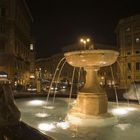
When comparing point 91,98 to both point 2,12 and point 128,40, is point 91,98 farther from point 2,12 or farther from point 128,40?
point 128,40

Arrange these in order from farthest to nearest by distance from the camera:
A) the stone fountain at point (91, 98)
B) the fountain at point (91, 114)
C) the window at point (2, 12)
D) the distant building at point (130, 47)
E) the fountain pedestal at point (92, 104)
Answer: the distant building at point (130, 47) → the window at point (2, 12) → the fountain pedestal at point (92, 104) → the stone fountain at point (91, 98) → the fountain at point (91, 114)

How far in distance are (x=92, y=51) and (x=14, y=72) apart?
39.4 meters

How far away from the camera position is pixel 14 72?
47375mm

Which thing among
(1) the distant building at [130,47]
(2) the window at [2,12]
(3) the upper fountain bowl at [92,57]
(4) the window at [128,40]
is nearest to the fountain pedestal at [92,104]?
(3) the upper fountain bowl at [92,57]

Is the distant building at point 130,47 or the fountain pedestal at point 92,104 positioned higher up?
the distant building at point 130,47

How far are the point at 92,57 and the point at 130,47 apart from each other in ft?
209

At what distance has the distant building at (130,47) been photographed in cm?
6950

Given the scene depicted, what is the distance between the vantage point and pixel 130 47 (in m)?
71.2

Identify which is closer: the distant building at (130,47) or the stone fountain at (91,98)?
the stone fountain at (91,98)

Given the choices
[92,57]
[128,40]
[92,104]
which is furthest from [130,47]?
[92,104]

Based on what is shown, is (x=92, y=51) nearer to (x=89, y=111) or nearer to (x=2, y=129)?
(x=89, y=111)

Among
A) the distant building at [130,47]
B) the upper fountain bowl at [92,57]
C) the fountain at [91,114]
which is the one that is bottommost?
the fountain at [91,114]

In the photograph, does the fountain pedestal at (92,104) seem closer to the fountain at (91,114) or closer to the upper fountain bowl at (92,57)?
the fountain at (91,114)

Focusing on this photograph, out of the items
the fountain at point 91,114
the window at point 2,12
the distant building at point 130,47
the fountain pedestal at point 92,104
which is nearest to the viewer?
the fountain at point 91,114
